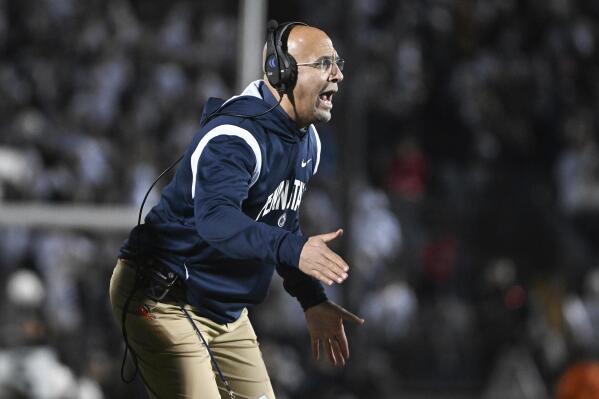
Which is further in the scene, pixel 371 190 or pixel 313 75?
pixel 371 190

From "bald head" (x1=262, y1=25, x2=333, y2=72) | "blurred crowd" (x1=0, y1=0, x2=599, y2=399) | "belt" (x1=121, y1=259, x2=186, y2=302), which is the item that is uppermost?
Result: "bald head" (x1=262, y1=25, x2=333, y2=72)

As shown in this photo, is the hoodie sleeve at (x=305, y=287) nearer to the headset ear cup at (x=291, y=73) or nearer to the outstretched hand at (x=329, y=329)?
the outstretched hand at (x=329, y=329)

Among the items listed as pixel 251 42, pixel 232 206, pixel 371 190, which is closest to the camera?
pixel 232 206

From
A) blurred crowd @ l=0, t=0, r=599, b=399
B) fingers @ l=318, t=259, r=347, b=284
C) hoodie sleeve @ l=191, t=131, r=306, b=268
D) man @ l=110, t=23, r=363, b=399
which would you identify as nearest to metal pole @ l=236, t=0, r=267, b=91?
blurred crowd @ l=0, t=0, r=599, b=399

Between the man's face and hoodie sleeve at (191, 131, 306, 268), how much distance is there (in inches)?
12.9

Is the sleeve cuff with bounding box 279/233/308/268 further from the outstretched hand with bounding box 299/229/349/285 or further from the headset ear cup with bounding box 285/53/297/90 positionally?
the headset ear cup with bounding box 285/53/297/90

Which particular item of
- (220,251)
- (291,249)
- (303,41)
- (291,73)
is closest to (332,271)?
(291,249)

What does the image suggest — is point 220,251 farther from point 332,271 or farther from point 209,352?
point 332,271

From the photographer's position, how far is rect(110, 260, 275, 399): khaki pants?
391 centimetres

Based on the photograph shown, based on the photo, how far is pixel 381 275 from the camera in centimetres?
1095

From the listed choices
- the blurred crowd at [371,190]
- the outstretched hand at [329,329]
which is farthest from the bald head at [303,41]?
the blurred crowd at [371,190]

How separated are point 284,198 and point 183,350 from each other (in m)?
0.62

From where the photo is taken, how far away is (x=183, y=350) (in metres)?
3.93

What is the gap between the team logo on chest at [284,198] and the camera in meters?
3.97
